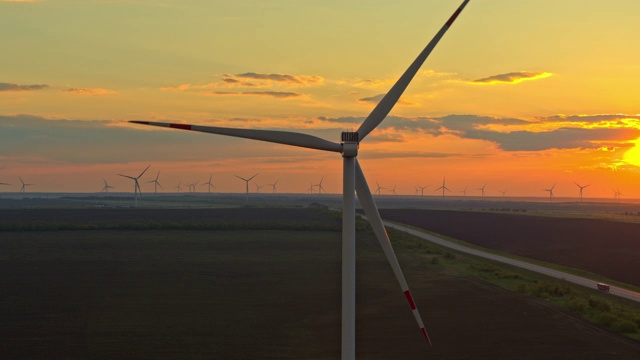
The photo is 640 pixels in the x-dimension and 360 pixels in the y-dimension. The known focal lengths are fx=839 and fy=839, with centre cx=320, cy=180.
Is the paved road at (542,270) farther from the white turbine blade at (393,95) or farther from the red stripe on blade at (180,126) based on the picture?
the red stripe on blade at (180,126)

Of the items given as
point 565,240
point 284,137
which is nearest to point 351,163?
point 284,137

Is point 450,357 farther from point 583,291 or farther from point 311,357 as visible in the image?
point 583,291

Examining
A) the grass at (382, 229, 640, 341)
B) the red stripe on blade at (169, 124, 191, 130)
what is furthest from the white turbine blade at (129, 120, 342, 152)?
the grass at (382, 229, 640, 341)

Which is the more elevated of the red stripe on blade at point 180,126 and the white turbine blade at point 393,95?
the white turbine blade at point 393,95

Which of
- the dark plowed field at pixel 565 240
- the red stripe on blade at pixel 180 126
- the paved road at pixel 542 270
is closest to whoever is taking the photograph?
the red stripe on blade at pixel 180 126

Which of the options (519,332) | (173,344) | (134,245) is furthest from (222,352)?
(134,245)

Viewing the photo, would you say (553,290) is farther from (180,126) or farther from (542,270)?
(180,126)

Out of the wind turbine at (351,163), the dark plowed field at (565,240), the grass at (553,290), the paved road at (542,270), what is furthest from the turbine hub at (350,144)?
the dark plowed field at (565,240)
